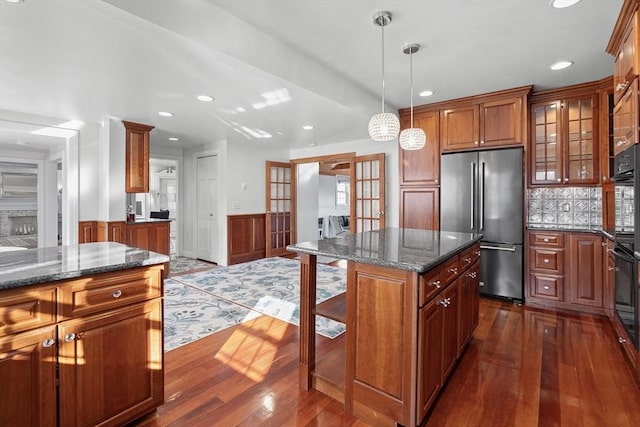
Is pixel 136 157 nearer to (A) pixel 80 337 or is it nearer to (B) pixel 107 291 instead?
(B) pixel 107 291

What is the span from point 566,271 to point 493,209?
3.23 ft

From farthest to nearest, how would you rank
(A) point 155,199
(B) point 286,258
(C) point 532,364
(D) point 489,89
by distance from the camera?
1. (A) point 155,199
2. (B) point 286,258
3. (D) point 489,89
4. (C) point 532,364

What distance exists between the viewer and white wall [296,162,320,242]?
6.92 m

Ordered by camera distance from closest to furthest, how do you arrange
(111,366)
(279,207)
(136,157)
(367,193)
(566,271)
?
(111,366)
(566,271)
(136,157)
(367,193)
(279,207)

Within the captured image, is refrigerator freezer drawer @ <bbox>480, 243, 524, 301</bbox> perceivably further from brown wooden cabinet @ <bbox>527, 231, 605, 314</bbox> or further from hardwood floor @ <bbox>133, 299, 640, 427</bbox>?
hardwood floor @ <bbox>133, 299, 640, 427</bbox>

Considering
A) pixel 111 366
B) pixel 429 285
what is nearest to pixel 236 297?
pixel 111 366

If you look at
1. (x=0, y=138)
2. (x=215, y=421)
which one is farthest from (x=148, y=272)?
(x=0, y=138)

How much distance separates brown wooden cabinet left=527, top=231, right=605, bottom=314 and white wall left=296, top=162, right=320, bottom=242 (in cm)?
443

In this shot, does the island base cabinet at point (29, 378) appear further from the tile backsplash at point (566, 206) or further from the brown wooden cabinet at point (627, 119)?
the tile backsplash at point (566, 206)

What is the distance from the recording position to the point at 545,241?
3488mm

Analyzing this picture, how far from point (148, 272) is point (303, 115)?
113 inches

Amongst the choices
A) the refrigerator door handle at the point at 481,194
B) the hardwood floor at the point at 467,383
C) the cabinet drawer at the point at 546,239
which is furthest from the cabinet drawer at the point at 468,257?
the cabinet drawer at the point at 546,239

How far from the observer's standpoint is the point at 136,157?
4.45 meters

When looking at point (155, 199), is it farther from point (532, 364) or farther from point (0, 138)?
point (532, 364)
